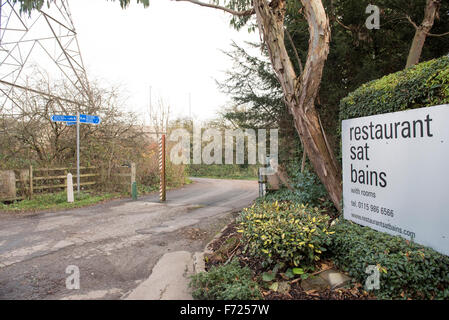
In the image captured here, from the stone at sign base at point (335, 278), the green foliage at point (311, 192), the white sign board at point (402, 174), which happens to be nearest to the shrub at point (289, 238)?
the stone at sign base at point (335, 278)

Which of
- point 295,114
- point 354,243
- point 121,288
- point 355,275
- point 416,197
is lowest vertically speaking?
point 121,288

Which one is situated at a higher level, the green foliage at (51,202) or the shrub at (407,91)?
the shrub at (407,91)

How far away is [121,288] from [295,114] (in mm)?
4140

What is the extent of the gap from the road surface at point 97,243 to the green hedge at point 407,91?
3747 mm

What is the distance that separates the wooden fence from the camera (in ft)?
33.6

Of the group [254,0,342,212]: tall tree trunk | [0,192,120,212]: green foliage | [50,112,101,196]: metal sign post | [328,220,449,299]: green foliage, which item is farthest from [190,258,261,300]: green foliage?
[50,112,101,196]: metal sign post

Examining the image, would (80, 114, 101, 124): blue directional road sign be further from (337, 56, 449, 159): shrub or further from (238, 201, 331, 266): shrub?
(337, 56, 449, 159): shrub

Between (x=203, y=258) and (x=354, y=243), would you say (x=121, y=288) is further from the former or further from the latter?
(x=354, y=243)

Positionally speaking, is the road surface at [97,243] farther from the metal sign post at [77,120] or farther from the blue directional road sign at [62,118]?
the blue directional road sign at [62,118]

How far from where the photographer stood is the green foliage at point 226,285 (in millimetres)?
3229

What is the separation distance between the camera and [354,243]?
3.69 m

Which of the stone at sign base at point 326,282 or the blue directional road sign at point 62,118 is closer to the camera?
the stone at sign base at point 326,282

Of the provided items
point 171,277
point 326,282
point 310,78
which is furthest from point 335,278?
point 310,78
